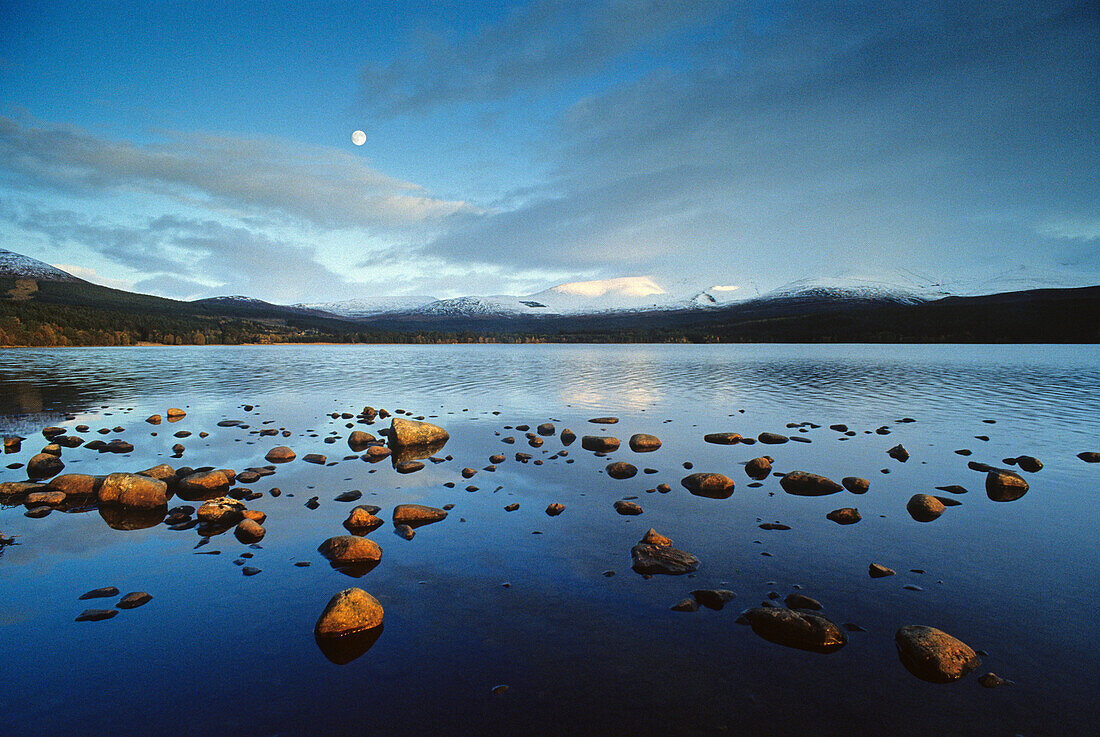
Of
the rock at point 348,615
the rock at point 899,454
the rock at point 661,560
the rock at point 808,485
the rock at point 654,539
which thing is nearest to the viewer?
the rock at point 348,615

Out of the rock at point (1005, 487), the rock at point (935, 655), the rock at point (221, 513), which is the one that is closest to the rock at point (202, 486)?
the rock at point (221, 513)

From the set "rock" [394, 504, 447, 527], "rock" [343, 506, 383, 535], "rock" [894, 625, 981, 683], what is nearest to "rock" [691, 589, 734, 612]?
"rock" [894, 625, 981, 683]

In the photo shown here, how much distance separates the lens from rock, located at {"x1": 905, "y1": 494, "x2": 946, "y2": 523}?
46.1 feet

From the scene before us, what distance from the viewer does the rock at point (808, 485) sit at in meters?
16.1

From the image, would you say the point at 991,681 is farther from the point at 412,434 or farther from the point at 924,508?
the point at 412,434

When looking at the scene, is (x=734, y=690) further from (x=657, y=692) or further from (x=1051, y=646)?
(x=1051, y=646)

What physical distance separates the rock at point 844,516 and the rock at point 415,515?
11.4 meters

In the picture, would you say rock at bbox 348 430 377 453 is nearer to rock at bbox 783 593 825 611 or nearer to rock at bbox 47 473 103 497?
rock at bbox 47 473 103 497

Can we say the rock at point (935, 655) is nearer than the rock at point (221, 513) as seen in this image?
Yes

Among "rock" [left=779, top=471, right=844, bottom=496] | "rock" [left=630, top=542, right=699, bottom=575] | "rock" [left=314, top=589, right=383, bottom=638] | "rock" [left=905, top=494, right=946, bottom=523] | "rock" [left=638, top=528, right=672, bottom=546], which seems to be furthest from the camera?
"rock" [left=779, top=471, right=844, bottom=496]

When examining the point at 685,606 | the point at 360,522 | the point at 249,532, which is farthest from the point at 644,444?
the point at 249,532

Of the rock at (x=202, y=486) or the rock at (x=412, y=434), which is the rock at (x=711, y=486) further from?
the rock at (x=202, y=486)

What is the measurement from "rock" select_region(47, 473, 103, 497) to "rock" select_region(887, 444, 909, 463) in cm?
3050

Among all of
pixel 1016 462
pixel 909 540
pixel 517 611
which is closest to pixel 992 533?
pixel 909 540
